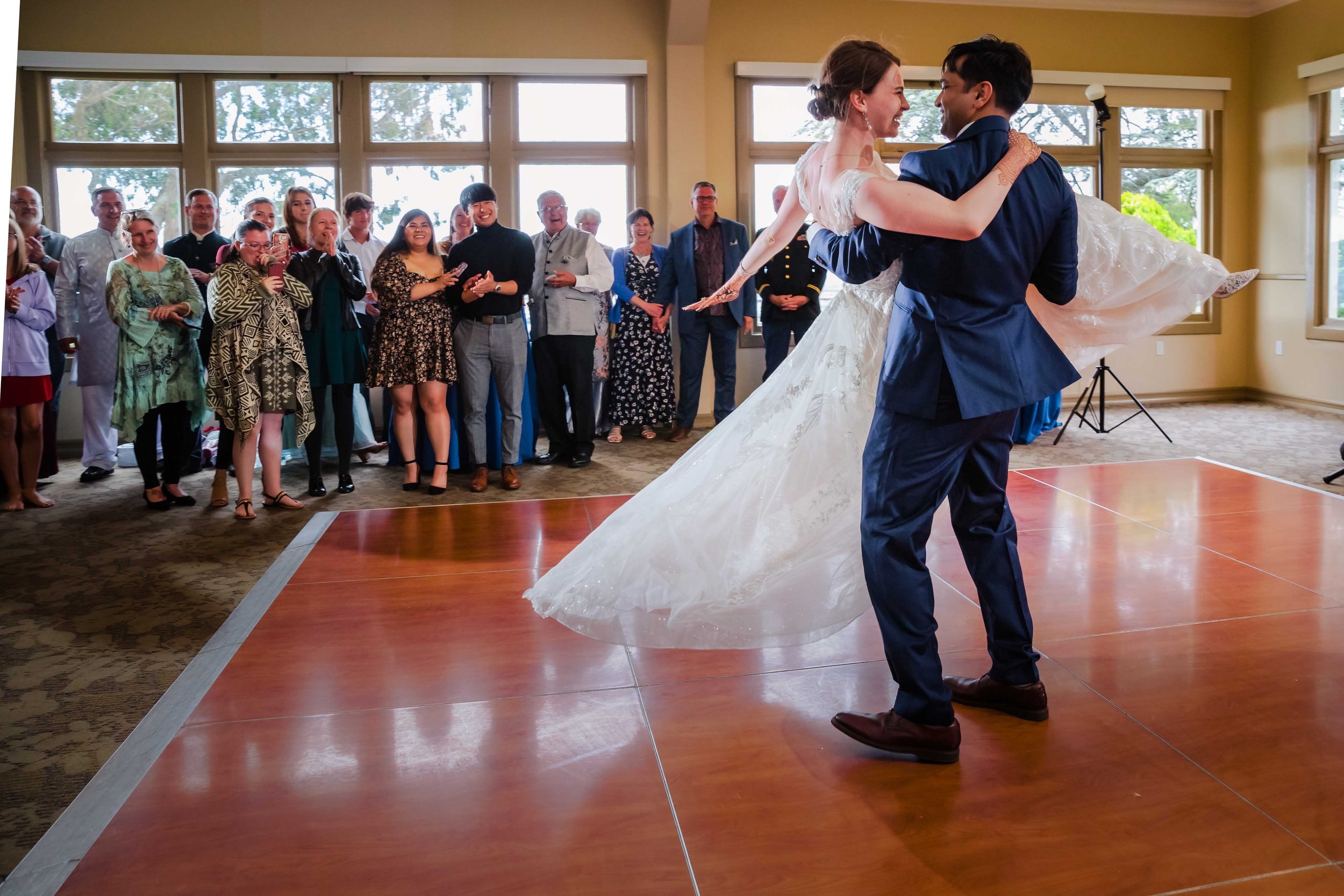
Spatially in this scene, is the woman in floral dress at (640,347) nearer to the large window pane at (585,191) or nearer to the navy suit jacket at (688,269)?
the navy suit jacket at (688,269)

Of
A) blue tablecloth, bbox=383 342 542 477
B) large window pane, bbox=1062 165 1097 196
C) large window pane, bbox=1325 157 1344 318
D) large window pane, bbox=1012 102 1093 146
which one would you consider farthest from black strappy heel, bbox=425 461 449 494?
large window pane, bbox=1325 157 1344 318

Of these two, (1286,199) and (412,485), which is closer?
(412,485)

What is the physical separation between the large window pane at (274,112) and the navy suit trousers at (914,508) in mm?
6836

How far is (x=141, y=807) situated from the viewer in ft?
7.18

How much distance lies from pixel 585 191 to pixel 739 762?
21.5ft

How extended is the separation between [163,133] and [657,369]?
409 cm

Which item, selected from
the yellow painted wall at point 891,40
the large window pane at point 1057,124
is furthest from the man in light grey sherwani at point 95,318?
the large window pane at point 1057,124

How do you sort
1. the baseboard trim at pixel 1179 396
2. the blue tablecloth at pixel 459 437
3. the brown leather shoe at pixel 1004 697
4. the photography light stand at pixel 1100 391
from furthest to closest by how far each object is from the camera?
the baseboard trim at pixel 1179 396
the photography light stand at pixel 1100 391
the blue tablecloth at pixel 459 437
the brown leather shoe at pixel 1004 697

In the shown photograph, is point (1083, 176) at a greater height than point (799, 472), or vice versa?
point (1083, 176)

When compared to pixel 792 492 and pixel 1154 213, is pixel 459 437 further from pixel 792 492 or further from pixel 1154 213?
pixel 1154 213

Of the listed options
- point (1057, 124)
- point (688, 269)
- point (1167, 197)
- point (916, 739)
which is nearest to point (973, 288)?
point (916, 739)

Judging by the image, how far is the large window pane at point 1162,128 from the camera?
895 cm

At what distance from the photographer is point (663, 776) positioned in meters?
2.28

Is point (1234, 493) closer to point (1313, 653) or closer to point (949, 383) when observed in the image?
point (1313, 653)
